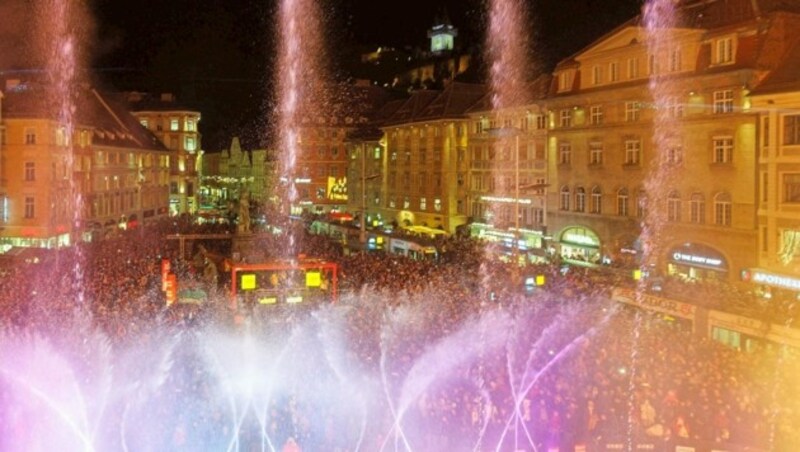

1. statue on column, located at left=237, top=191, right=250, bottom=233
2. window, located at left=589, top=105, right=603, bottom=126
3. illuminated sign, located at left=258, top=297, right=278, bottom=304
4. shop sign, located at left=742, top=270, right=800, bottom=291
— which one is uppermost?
window, located at left=589, top=105, right=603, bottom=126

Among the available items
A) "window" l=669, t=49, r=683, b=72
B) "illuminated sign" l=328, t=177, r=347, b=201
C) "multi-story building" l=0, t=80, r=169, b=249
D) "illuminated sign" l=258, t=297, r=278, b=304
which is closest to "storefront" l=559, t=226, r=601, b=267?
"window" l=669, t=49, r=683, b=72

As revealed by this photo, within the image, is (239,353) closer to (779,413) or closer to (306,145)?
(779,413)

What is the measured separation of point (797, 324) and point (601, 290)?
8718mm

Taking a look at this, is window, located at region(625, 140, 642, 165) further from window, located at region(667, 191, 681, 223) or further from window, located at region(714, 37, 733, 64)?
window, located at region(714, 37, 733, 64)

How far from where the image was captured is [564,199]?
4734 cm

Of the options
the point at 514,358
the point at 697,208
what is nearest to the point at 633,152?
the point at 697,208

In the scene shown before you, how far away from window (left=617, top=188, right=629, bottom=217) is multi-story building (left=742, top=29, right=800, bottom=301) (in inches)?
378

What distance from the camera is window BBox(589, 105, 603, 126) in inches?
1721

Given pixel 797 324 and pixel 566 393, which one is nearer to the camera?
pixel 566 393

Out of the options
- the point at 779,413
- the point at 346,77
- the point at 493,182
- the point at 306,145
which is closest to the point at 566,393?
the point at 779,413

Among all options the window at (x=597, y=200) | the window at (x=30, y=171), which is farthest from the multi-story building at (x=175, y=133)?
the window at (x=597, y=200)

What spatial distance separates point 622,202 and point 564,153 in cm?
611

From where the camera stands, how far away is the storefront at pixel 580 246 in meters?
43.6

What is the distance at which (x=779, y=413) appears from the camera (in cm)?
1593
